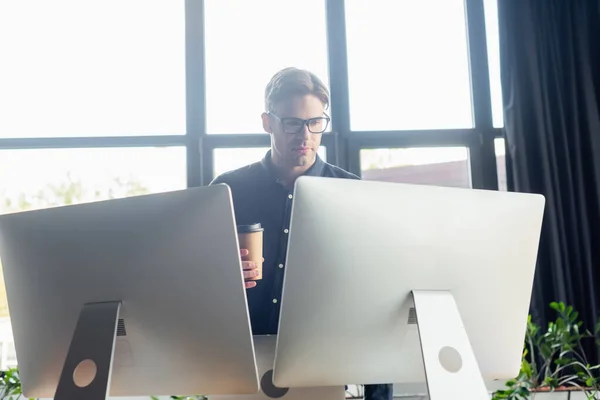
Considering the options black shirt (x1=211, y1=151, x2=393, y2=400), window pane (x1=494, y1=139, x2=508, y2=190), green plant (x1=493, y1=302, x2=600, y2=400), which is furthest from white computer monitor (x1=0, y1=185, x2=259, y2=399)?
window pane (x1=494, y1=139, x2=508, y2=190)

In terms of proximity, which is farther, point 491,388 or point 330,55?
point 330,55

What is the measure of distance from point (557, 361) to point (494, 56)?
1.54 meters

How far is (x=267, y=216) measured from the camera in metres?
1.63

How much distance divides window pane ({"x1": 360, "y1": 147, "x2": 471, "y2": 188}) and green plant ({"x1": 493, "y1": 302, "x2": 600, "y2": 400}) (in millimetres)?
790

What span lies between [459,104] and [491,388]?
139 cm

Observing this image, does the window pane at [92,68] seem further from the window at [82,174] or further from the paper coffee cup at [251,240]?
the paper coffee cup at [251,240]

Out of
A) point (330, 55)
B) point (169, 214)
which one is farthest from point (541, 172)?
point (169, 214)

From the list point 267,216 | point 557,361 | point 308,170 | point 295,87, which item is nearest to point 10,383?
point 267,216

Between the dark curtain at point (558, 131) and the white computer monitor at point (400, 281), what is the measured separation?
1713 mm

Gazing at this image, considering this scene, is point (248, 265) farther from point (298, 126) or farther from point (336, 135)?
point (336, 135)

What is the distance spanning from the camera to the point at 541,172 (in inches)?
102

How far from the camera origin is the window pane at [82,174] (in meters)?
2.65

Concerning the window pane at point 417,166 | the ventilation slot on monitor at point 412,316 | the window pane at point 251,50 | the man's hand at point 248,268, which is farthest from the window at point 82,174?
the ventilation slot on monitor at point 412,316

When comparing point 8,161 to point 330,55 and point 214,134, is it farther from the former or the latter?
point 330,55
